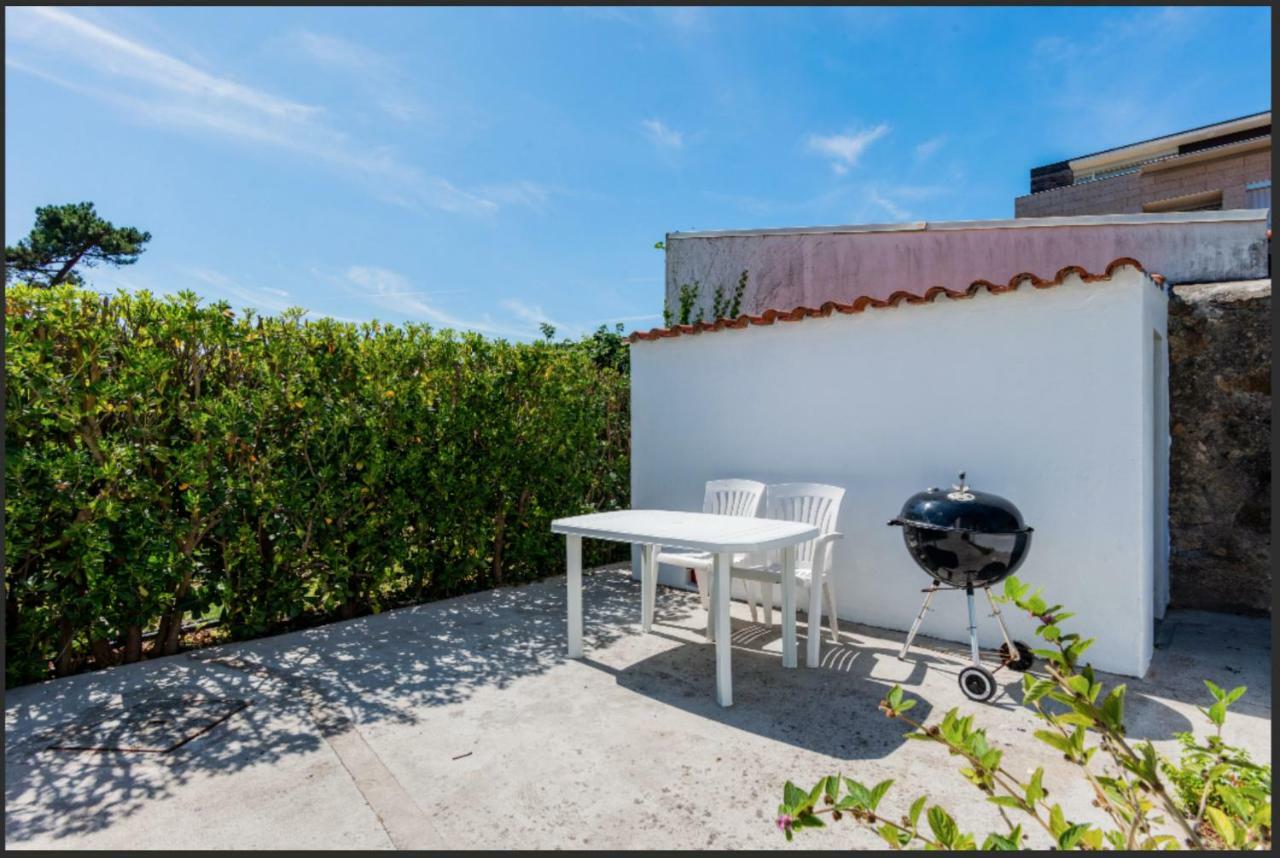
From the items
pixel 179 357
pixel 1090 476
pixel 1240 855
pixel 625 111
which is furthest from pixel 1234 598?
pixel 179 357

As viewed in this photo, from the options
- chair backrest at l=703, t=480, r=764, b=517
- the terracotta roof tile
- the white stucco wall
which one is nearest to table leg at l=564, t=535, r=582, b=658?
chair backrest at l=703, t=480, r=764, b=517

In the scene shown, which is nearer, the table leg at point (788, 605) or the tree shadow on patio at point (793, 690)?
the tree shadow on patio at point (793, 690)

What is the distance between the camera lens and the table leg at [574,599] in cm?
508

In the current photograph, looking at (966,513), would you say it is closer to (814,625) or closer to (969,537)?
(969,537)

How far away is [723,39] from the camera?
20.6 feet

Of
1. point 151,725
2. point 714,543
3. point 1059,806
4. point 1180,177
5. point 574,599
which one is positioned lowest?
point 151,725

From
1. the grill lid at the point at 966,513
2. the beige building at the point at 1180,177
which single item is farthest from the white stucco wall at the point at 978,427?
the beige building at the point at 1180,177

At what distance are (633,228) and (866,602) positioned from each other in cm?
852

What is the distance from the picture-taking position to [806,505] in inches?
221

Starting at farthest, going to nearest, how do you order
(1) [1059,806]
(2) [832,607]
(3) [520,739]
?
(2) [832,607] → (3) [520,739] → (1) [1059,806]

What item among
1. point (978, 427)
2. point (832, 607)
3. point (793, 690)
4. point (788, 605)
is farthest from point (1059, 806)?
point (978, 427)

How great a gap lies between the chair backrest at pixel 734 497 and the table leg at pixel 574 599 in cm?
156

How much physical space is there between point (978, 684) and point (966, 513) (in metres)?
1.11

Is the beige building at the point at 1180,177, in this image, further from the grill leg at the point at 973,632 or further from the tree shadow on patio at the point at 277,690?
the tree shadow on patio at the point at 277,690
